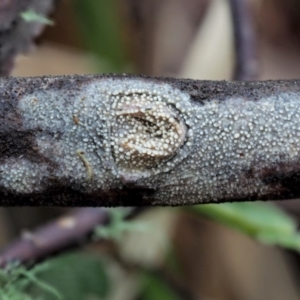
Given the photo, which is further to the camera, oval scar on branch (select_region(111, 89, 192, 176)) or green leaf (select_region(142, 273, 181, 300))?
green leaf (select_region(142, 273, 181, 300))

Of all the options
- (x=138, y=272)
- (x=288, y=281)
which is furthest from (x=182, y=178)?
(x=288, y=281)

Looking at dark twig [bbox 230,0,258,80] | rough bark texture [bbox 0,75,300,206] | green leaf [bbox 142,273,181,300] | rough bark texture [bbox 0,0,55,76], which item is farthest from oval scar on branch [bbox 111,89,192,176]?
green leaf [bbox 142,273,181,300]

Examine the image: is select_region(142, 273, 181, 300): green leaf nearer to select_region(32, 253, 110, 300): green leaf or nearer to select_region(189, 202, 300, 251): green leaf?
select_region(32, 253, 110, 300): green leaf

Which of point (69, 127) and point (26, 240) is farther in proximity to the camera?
point (26, 240)

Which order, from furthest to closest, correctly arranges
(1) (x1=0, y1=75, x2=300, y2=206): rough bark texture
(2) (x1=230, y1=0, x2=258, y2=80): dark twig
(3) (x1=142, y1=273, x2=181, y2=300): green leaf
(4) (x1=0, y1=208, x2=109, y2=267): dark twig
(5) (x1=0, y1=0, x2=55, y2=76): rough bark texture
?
(3) (x1=142, y1=273, x2=181, y2=300): green leaf → (2) (x1=230, y1=0, x2=258, y2=80): dark twig → (4) (x1=0, y1=208, x2=109, y2=267): dark twig → (5) (x1=0, y1=0, x2=55, y2=76): rough bark texture → (1) (x1=0, y1=75, x2=300, y2=206): rough bark texture

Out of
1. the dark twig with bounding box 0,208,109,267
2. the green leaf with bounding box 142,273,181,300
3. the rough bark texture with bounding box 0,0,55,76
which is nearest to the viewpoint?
the rough bark texture with bounding box 0,0,55,76

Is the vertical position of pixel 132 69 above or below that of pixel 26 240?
above

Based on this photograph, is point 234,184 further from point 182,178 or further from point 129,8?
point 129,8

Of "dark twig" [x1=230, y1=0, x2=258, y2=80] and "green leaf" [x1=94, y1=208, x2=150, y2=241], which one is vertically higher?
"dark twig" [x1=230, y1=0, x2=258, y2=80]

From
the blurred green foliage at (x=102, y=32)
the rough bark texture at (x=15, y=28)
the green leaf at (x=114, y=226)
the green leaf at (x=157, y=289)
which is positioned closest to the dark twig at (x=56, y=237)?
the green leaf at (x=114, y=226)
